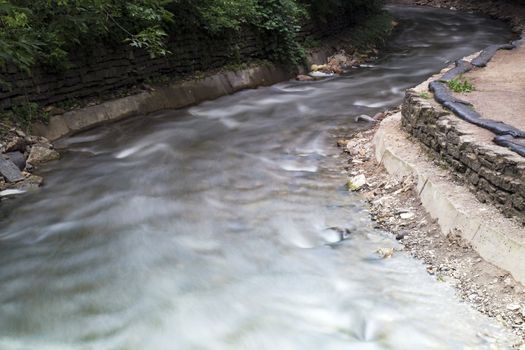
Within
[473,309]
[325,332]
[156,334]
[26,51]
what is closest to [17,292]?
[156,334]

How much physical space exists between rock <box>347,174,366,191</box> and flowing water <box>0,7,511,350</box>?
0.20 m

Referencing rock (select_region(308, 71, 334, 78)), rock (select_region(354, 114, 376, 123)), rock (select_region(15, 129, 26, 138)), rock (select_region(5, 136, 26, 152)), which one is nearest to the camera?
rock (select_region(5, 136, 26, 152))

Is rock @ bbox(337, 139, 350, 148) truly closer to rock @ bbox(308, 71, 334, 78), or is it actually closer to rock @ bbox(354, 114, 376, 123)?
rock @ bbox(354, 114, 376, 123)

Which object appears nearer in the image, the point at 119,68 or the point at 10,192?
the point at 10,192

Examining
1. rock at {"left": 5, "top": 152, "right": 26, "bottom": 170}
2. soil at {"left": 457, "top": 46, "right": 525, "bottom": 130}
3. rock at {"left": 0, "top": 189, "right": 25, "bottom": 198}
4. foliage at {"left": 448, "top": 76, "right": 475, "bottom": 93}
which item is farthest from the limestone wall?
foliage at {"left": 448, "top": 76, "right": 475, "bottom": 93}

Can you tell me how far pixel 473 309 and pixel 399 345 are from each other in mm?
657

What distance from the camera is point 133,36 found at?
8.57m

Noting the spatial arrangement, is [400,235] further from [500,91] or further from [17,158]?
[17,158]

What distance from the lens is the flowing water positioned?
3625 millimetres

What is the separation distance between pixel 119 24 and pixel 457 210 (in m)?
6.61

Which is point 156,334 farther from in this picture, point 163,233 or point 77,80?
point 77,80

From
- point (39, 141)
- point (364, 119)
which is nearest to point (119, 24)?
point (39, 141)

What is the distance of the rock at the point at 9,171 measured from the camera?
20.4ft

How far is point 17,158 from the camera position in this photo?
6.60 metres
